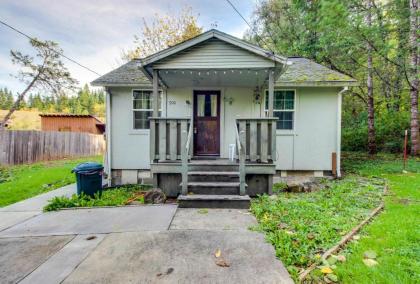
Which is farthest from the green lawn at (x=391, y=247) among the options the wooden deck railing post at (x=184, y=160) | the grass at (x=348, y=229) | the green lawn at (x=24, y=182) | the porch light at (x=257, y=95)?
the green lawn at (x=24, y=182)

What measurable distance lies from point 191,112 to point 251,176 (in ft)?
10.5

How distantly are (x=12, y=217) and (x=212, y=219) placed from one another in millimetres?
3893

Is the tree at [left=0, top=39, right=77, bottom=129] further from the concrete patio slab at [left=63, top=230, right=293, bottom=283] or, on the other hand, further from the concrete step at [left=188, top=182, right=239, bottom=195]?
the concrete patio slab at [left=63, top=230, right=293, bottom=283]

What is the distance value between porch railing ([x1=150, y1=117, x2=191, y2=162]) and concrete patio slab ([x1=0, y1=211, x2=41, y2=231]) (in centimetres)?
259

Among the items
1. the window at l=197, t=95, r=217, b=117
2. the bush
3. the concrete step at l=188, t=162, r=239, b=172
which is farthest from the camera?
the bush

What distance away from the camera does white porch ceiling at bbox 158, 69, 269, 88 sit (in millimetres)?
5941

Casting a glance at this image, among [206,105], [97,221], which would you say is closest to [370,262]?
[97,221]

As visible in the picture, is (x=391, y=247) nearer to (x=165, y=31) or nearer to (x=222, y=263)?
(x=222, y=263)

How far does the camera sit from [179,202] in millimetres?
4625

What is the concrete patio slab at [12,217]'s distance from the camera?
158 inches

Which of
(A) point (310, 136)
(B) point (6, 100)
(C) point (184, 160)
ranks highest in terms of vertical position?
(B) point (6, 100)

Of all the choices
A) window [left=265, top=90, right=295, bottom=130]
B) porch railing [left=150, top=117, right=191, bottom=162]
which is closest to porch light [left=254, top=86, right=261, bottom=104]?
window [left=265, top=90, right=295, bottom=130]

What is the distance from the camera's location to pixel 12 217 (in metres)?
4.43

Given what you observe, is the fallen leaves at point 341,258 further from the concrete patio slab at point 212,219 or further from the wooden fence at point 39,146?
the wooden fence at point 39,146
